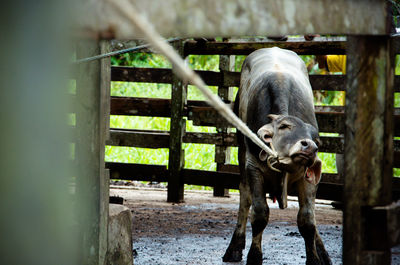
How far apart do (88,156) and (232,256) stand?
2224 millimetres

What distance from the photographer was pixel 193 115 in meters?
6.73

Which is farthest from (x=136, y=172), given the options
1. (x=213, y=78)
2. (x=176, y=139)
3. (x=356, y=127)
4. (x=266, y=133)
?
(x=356, y=127)

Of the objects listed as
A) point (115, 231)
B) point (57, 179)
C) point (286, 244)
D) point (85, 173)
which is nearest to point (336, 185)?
point (286, 244)

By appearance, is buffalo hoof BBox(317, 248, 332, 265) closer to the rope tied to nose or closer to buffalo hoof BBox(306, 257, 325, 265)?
buffalo hoof BBox(306, 257, 325, 265)

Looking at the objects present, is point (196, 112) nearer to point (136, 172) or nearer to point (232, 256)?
point (136, 172)

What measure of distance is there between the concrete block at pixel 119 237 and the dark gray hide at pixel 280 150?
1.04 meters

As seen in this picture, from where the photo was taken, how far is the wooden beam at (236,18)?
1625mm

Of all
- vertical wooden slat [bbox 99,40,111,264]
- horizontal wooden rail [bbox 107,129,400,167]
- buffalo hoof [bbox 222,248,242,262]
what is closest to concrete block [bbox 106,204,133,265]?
vertical wooden slat [bbox 99,40,111,264]

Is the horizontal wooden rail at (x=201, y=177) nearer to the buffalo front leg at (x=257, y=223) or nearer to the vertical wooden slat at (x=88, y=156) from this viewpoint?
the buffalo front leg at (x=257, y=223)

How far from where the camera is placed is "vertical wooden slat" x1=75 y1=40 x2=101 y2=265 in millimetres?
2768

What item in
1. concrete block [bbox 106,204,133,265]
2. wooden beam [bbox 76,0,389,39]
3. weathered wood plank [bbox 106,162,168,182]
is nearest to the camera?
wooden beam [bbox 76,0,389,39]

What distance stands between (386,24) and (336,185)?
14.8ft

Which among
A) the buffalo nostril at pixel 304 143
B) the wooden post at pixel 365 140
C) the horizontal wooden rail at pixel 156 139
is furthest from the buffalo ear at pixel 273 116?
the horizontal wooden rail at pixel 156 139

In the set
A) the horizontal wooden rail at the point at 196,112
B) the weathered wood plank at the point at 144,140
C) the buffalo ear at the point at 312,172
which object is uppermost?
the horizontal wooden rail at the point at 196,112
